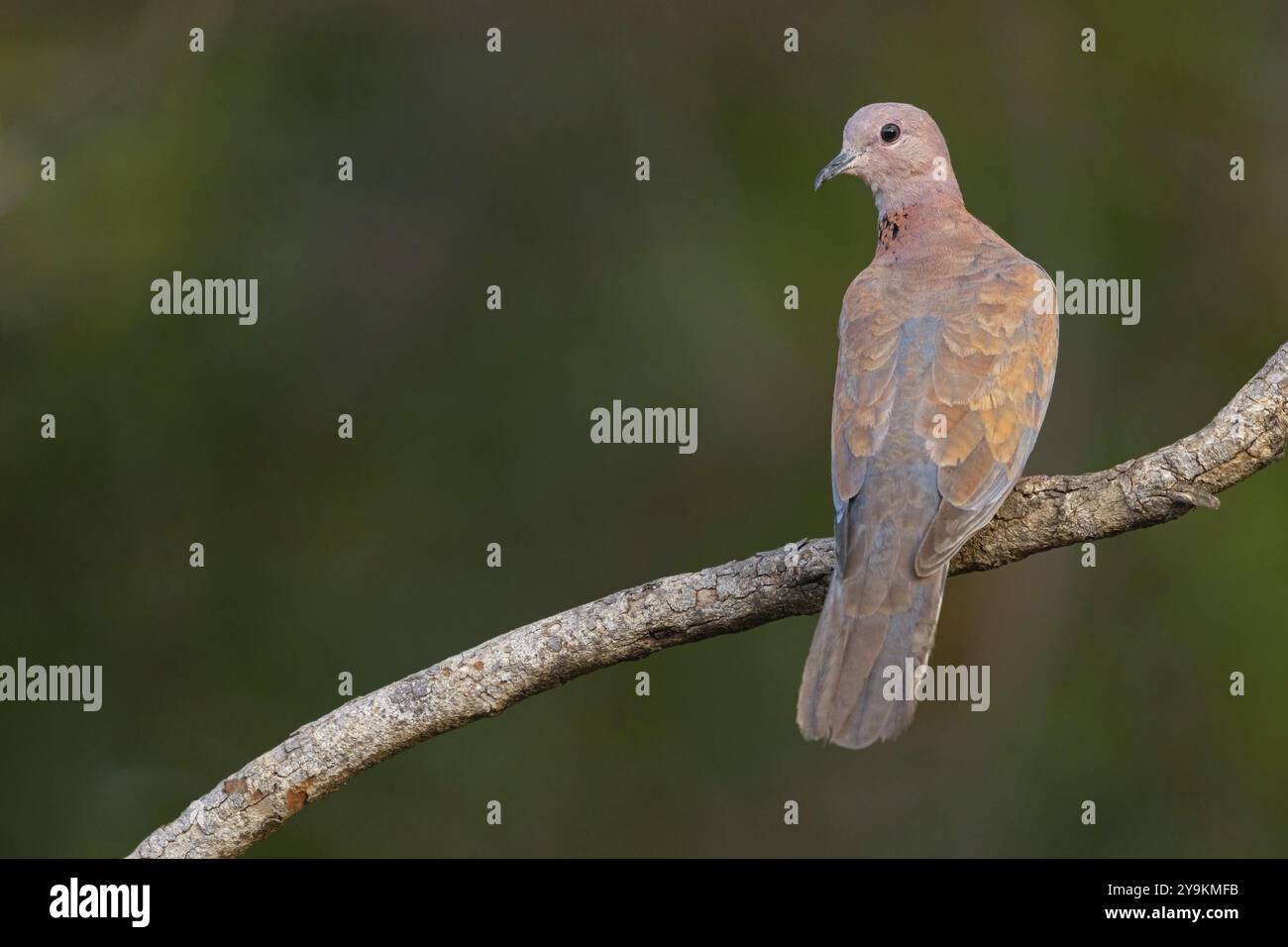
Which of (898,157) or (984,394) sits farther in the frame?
(898,157)

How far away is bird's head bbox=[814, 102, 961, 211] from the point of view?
544cm

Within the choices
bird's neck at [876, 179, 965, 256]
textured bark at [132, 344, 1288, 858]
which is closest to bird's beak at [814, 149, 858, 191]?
bird's neck at [876, 179, 965, 256]

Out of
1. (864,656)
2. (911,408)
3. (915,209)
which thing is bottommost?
(864,656)

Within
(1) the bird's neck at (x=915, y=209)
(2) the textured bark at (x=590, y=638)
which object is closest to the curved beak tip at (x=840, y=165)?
(1) the bird's neck at (x=915, y=209)

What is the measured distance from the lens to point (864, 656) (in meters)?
4.13

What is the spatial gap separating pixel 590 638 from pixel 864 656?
0.69 metres

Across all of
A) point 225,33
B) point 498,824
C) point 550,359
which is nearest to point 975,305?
point 550,359

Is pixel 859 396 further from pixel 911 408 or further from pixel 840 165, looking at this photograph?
pixel 840 165

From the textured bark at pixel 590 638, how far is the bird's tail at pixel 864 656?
0.17 m

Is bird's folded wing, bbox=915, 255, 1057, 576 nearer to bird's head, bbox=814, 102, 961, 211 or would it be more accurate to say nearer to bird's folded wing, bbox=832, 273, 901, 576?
bird's folded wing, bbox=832, 273, 901, 576

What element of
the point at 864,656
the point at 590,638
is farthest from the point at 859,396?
the point at 590,638

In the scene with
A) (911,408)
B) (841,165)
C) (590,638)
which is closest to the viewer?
(590,638)

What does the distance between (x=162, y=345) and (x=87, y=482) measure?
768mm

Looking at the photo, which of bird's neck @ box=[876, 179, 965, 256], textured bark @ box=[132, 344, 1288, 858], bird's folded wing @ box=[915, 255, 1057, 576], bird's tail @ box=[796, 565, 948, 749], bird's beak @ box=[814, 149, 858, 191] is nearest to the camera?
textured bark @ box=[132, 344, 1288, 858]
